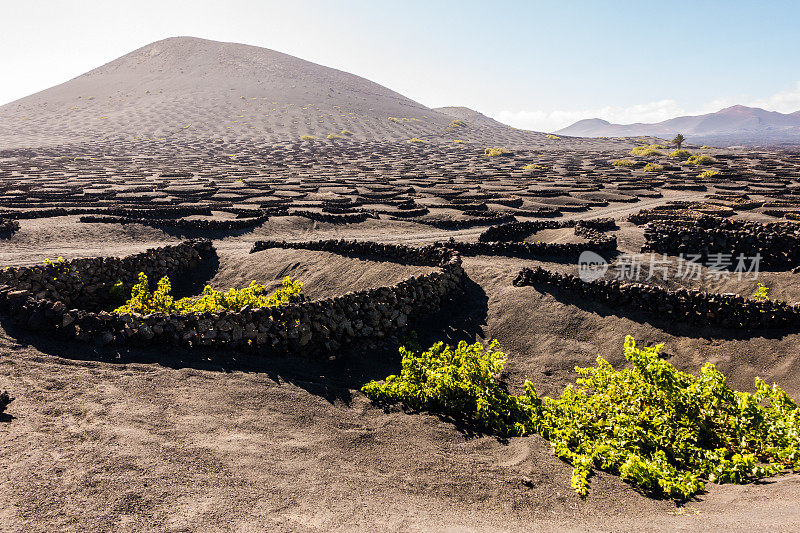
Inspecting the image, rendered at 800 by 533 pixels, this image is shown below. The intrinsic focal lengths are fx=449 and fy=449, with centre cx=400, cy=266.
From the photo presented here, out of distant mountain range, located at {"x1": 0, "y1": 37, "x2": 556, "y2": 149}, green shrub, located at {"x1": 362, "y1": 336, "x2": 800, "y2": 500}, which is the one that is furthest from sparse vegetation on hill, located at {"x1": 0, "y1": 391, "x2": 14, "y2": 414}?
distant mountain range, located at {"x1": 0, "y1": 37, "x2": 556, "y2": 149}

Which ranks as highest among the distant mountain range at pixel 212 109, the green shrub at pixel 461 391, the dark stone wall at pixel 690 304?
the distant mountain range at pixel 212 109

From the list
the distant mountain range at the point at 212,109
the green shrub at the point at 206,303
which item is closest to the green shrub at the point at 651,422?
the green shrub at the point at 206,303

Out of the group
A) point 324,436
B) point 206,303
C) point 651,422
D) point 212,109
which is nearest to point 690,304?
point 651,422

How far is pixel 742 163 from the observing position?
7250cm

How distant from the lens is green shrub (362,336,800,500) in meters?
6.37

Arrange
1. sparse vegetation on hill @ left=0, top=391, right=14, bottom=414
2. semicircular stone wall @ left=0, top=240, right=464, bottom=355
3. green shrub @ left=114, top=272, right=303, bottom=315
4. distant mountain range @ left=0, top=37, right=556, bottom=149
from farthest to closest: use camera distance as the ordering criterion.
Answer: distant mountain range @ left=0, top=37, right=556, bottom=149 < green shrub @ left=114, top=272, right=303, bottom=315 < semicircular stone wall @ left=0, top=240, right=464, bottom=355 < sparse vegetation on hill @ left=0, top=391, right=14, bottom=414

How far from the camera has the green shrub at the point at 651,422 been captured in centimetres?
637

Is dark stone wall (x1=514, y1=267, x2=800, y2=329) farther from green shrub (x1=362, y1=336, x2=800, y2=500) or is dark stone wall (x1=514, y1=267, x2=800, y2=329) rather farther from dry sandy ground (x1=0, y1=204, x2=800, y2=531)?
green shrub (x1=362, y1=336, x2=800, y2=500)

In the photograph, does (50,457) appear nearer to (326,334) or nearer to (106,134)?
(326,334)

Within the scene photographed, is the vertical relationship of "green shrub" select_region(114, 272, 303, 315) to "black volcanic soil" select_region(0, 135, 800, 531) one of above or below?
above

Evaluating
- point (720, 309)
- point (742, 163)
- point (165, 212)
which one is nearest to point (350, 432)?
point (720, 309)

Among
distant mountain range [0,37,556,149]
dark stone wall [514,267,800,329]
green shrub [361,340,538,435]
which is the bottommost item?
green shrub [361,340,538,435]

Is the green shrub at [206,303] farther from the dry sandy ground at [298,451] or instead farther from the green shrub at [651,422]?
the green shrub at [651,422]

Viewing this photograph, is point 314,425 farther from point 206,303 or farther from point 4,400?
point 206,303
